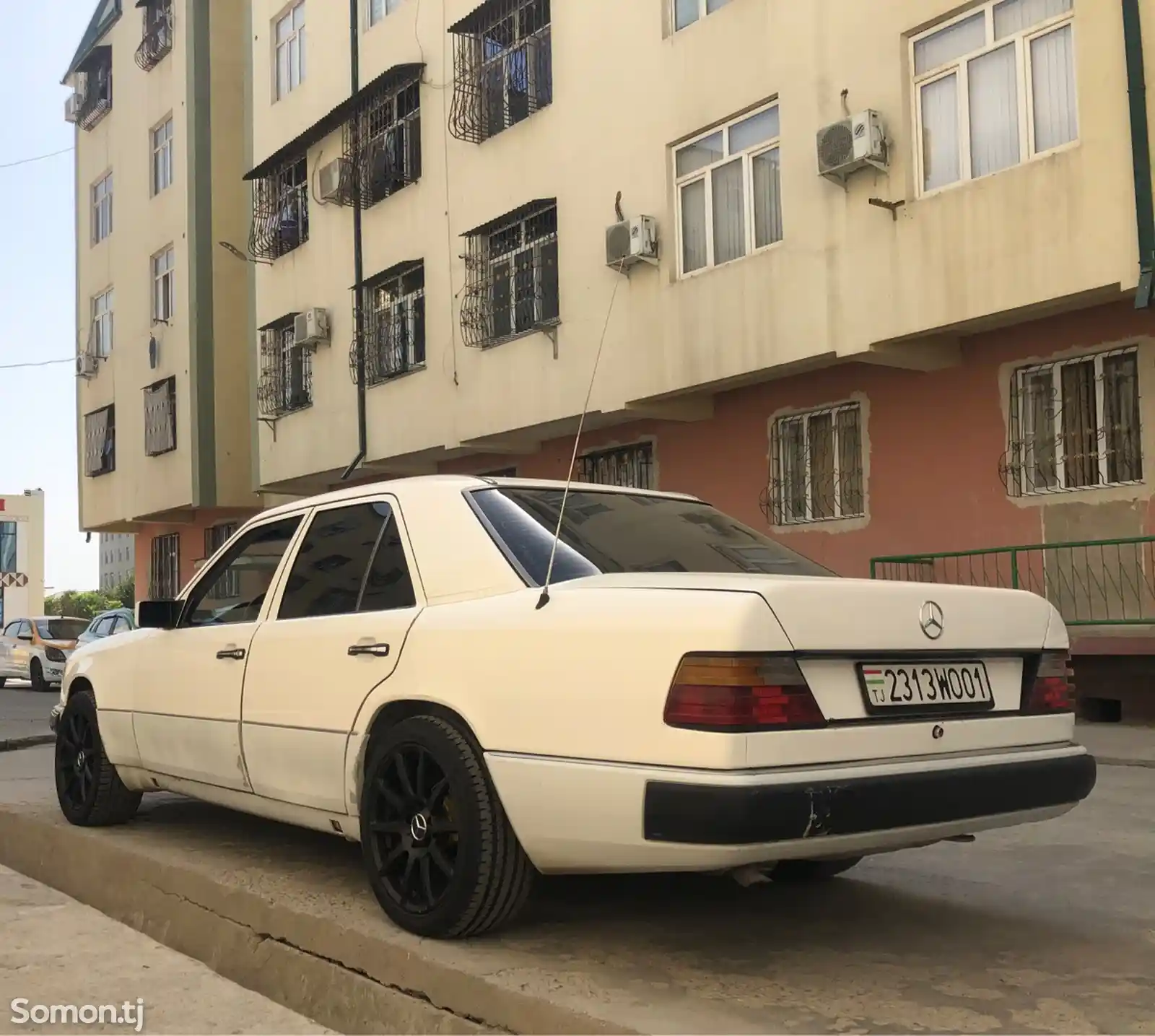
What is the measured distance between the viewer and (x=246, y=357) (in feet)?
84.3

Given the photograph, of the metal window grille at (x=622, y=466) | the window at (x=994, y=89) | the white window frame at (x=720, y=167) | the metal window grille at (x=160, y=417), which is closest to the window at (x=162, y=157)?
the metal window grille at (x=160, y=417)

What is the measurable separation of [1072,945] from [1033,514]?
8021 millimetres

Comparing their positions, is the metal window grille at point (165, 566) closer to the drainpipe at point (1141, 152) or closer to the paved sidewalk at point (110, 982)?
the drainpipe at point (1141, 152)

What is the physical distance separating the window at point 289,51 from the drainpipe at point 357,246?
2168 mm

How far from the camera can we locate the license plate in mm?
3602

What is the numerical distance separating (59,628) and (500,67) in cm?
1448

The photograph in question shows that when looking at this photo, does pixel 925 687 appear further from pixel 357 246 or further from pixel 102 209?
pixel 102 209

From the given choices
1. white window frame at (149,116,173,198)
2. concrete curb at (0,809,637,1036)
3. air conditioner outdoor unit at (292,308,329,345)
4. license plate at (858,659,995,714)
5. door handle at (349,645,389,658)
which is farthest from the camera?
white window frame at (149,116,173,198)

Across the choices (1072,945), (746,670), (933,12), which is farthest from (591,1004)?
(933,12)

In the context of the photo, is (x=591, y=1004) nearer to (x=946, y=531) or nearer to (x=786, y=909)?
(x=786, y=909)

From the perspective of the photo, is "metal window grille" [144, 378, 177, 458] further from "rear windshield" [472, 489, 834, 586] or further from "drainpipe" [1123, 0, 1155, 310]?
"rear windshield" [472, 489, 834, 586]
